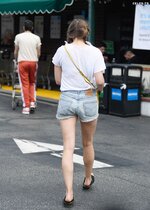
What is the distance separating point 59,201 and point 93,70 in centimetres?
Answer: 141

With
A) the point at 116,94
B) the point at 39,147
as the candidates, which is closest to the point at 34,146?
the point at 39,147

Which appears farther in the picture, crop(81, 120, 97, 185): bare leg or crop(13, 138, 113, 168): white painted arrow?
crop(13, 138, 113, 168): white painted arrow

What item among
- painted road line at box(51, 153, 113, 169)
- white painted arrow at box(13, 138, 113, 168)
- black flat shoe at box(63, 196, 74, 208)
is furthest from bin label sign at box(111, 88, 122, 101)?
black flat shoe at box(63, 196, 74, 208)

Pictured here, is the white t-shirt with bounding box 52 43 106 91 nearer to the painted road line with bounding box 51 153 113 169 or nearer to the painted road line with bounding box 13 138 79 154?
the painted road line with bounding box 51 153 113 169

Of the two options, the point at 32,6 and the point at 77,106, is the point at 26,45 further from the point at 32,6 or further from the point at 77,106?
the point at 77,106

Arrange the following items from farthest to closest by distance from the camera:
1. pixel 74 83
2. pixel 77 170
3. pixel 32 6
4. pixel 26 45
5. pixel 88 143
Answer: pixel 32 6 < pixel 26 45 < pixel 77 170 < pixel 88 143 < pixel 74 83

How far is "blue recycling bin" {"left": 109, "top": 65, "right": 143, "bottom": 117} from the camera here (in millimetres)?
11578

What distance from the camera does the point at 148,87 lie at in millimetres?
12422

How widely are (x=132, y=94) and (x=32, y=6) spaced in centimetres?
372

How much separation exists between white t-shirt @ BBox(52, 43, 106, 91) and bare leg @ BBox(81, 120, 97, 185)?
418 millimetres

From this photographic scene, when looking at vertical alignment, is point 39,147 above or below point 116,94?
below

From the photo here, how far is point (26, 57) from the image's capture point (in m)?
11.5

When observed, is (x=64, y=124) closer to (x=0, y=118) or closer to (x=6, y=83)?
(x=0, y=118)

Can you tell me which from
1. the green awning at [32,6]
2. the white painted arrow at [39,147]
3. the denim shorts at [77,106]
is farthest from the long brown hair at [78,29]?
the green awning at [32,6]
